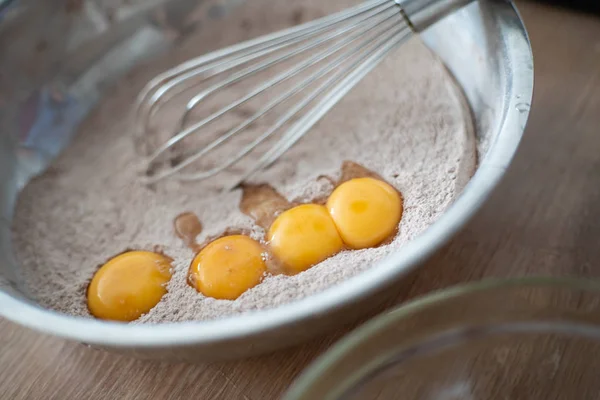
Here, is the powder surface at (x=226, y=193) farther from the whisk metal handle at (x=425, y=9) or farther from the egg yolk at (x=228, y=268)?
the whisk metal handle at (x=425, y=9)

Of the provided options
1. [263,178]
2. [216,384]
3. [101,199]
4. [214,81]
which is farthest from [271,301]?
[214,81]

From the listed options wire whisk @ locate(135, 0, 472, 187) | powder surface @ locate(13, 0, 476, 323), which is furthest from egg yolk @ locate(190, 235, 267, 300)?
wire whisk @ locate(135, 0, 472, 187)

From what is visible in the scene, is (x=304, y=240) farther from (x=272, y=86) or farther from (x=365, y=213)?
(x=272, y=86)

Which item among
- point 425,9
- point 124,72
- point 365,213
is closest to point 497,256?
point 365,213

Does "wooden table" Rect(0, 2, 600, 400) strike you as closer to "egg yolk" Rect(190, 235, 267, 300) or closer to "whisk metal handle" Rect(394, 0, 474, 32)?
"egg yolk" Rect(190, 235, 267, 300)

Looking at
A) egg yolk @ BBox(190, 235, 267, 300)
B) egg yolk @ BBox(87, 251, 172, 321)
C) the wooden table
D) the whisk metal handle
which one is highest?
the whisk metal handle

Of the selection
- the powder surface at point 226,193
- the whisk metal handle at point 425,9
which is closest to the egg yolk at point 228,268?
the powder surface at point 226,193
